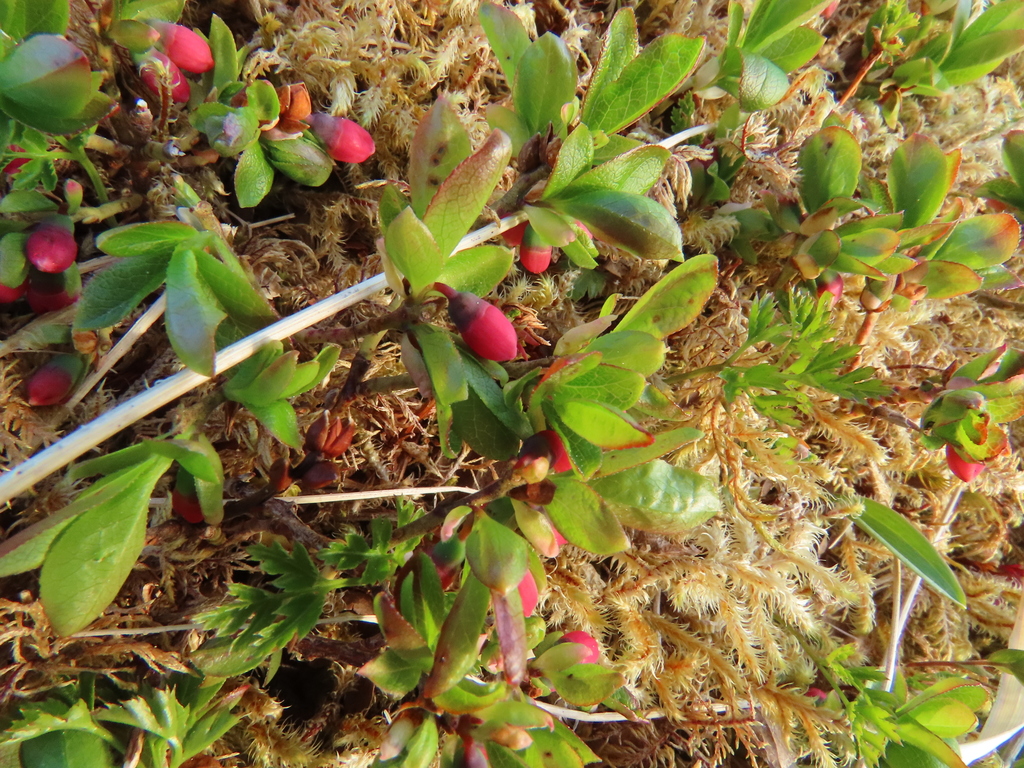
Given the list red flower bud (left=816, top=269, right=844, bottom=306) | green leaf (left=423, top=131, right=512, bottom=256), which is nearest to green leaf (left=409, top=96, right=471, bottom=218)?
green leaf (left=423, top=131, right=512, bottom=256)

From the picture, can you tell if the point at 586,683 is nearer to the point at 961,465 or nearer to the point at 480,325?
the point at 480,325

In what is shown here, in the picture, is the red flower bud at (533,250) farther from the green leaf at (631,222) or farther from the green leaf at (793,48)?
the green leaf at (793,48)

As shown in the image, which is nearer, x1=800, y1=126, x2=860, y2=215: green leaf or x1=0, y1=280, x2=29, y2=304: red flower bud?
x1=0, y1=280, x2=29, y2=304: red flower bud

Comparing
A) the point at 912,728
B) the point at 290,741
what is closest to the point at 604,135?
the point at 290,741

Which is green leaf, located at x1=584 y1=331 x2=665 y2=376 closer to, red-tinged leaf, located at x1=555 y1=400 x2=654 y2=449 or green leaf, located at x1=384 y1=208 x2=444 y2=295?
red-tinged leaf, located at x1=555 y1=400 x2=654 y2=449

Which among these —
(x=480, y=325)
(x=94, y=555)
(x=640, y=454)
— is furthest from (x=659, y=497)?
(x=94, y=555)

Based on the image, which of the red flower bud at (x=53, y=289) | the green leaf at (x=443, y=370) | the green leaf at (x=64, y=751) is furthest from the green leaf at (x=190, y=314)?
the green leaf at (x=64, y=751)
